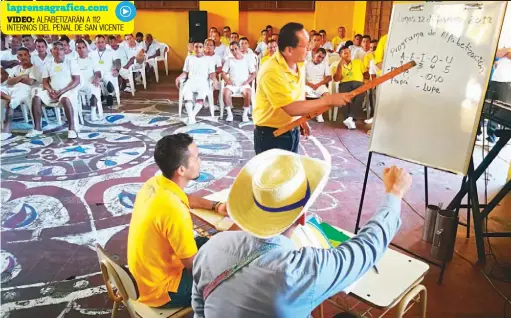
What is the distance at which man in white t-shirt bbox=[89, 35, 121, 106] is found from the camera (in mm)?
7617

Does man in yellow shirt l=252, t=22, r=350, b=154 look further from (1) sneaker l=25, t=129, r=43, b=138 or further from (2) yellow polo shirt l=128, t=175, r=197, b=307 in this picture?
(1) sneaker l=25, t=129, r=43, b=138

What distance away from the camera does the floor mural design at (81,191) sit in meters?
2.72

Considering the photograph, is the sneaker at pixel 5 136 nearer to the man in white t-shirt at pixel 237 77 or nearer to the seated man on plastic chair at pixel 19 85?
the seated man on plastic chair at pixel 19 85

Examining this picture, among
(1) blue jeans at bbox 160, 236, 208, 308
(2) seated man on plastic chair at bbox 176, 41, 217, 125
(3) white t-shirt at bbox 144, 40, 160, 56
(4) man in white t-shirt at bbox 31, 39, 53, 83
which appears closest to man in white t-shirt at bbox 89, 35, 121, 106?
(4) man in white t-shirt at bbox 31, 39, 53, 83

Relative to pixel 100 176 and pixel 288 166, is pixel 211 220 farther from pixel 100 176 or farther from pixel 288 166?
pixel 100 176

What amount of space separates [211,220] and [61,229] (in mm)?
1887

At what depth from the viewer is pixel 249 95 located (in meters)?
7.00

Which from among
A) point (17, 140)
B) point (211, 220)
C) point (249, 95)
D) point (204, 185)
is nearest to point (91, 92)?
point (17, 140)

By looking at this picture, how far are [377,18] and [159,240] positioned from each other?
9094 mm

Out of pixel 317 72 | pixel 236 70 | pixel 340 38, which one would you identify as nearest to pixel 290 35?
pixel 317 72

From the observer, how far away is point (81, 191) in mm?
4152

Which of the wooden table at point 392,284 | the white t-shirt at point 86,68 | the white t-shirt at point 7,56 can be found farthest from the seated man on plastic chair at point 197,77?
the wooden table at point 392,284

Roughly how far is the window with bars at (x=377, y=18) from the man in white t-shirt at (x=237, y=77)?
3.61 metres

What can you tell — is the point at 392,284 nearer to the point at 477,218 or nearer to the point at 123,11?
the point at 477,218
